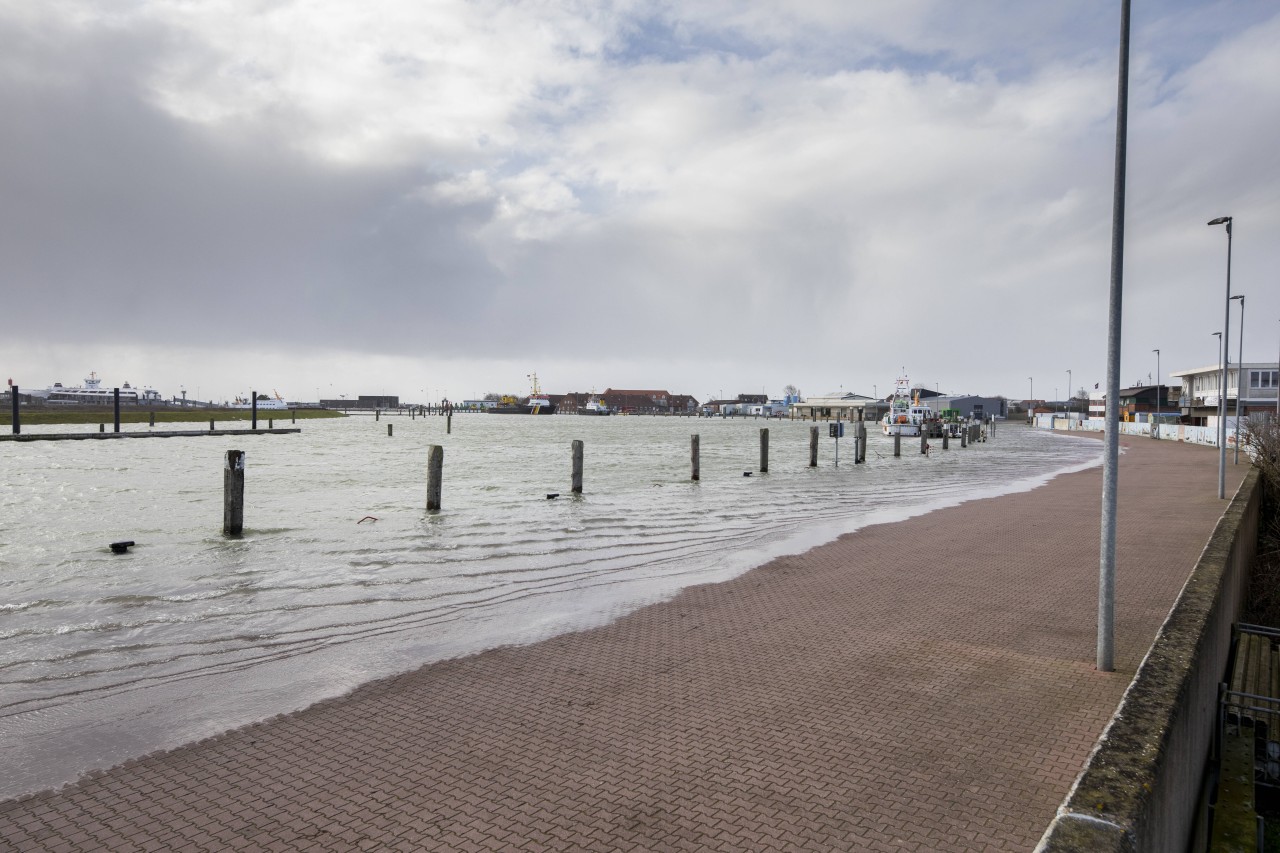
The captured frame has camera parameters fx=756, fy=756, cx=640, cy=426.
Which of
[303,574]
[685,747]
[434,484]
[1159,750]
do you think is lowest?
[303,574]

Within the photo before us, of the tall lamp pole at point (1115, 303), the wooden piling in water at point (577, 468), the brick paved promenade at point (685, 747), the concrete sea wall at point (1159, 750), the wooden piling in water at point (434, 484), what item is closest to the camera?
the concrete sea wall at point (1159, 750)

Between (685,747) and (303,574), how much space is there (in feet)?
29.0

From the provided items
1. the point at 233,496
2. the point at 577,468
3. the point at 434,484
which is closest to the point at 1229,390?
the point at 577,468

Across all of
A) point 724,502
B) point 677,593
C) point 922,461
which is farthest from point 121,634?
point 922,461

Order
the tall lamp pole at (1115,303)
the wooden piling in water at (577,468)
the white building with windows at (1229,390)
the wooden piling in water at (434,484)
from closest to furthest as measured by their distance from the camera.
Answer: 1. the tall lamp pole at (1115,303)
2. the wooden piling in water at (434,484)
3. the wooden piling in water at (577,468)
4. the white building with windows at (1229,390)

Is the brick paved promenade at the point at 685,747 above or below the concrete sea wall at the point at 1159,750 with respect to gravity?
below

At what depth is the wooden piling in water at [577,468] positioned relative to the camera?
2348cm

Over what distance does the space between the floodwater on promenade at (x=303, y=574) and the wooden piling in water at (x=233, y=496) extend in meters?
0.55

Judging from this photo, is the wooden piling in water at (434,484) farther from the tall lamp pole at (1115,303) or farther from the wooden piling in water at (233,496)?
the tall lamp pole at (1115,303)

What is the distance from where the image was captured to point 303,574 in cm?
1209

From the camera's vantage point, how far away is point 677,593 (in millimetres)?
10305

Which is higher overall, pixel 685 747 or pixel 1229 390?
pixel 1229 390

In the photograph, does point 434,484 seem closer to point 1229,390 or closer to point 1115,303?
point 1115,303

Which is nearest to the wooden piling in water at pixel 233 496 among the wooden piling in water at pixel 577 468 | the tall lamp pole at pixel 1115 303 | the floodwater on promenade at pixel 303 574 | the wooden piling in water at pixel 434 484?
the floodwater on promenade at pixel 303 574
